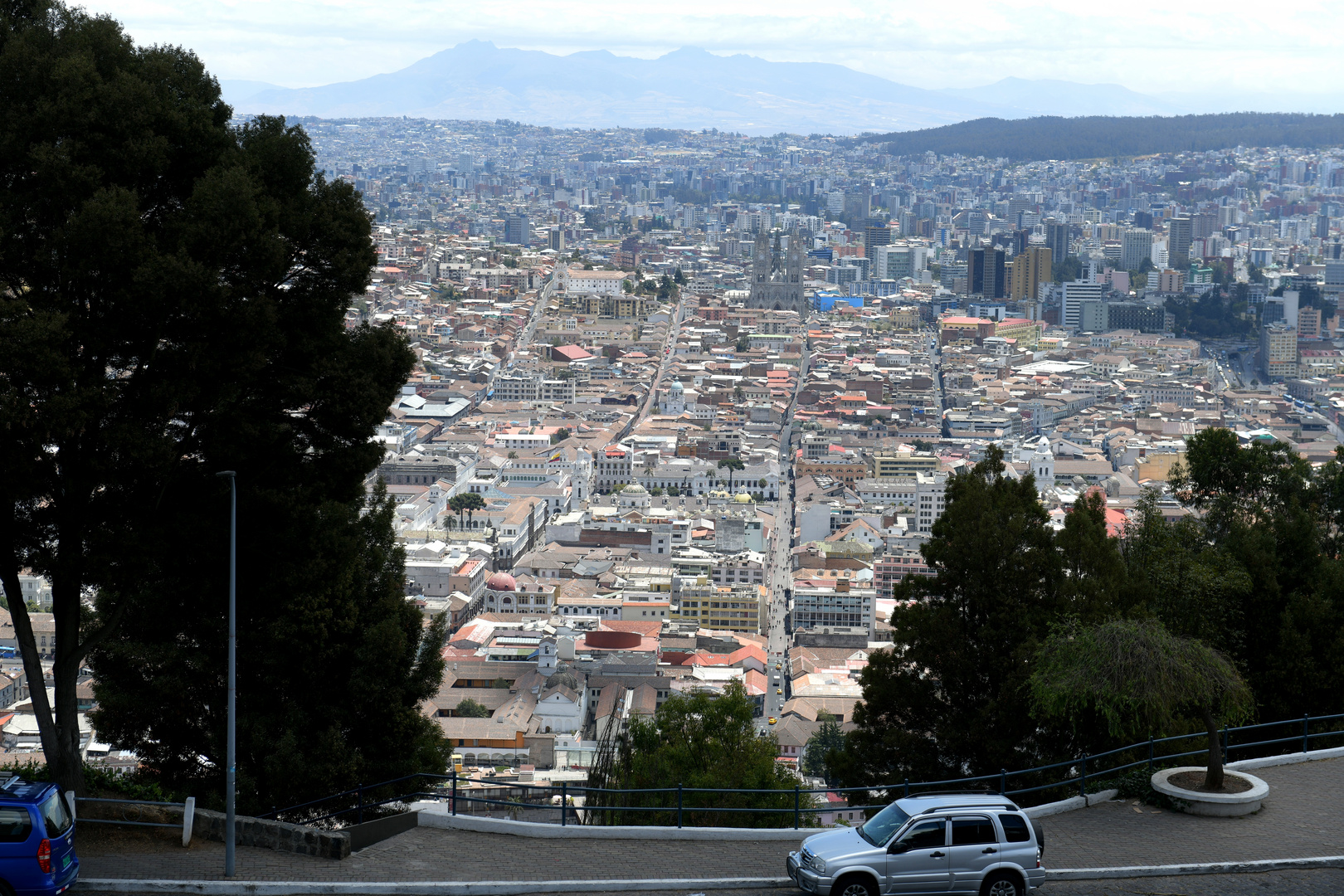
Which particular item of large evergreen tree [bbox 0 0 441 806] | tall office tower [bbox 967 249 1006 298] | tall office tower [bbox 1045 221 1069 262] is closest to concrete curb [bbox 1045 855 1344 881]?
large evergreen tree [bbox 0 0 441 806]

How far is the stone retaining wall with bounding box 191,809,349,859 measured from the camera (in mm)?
6457

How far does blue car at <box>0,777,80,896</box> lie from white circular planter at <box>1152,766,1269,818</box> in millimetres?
4604

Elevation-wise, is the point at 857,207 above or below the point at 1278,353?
above

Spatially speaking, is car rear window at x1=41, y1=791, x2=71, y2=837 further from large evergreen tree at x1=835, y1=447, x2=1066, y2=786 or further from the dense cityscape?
large evergreen tree at x1=835, y1=447, x2=1066, y2=786

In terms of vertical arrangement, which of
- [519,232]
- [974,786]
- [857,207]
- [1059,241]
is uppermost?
[857,207]

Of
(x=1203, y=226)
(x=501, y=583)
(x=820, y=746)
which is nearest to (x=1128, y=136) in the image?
(x=1203, y=226)

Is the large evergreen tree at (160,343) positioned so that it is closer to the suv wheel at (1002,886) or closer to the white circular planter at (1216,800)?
the suv wheel at (1002,886)

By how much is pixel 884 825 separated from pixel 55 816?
10.0 ft

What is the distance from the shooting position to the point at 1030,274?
303 feet

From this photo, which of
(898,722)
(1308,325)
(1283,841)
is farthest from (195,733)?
(1308,325)

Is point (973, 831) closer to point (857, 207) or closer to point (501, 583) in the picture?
point (501, 583)

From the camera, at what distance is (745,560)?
116 feet

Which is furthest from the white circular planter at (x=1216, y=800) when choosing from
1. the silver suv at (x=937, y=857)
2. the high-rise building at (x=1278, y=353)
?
the high-rise building at (x=1278, y=353)

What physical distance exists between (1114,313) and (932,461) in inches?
1608
